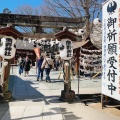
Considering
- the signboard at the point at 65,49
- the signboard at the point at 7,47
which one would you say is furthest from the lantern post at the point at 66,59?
the signboard at the point at 7,47

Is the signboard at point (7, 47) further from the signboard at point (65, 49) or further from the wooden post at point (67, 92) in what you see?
the wooden post at point (67, 92)

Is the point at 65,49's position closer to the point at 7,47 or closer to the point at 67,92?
the point at 67,92

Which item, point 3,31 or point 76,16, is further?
point 76,16

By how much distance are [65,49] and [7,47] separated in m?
2.34

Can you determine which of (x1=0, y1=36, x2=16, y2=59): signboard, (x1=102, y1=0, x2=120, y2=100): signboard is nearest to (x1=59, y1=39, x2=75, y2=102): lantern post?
(x1=102, y1=0, x2=120, y2=100): signboard

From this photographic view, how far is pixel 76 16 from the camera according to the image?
2619 cm

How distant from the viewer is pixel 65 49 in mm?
9367

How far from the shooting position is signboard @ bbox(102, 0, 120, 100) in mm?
7199

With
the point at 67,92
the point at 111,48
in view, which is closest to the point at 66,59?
the point at 67,92

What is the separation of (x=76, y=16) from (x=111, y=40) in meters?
19.2

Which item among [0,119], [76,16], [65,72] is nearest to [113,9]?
[65,72]

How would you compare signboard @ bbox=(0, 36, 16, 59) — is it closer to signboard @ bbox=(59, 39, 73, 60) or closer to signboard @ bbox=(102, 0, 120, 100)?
signboard @ bbox=(59, 39, 73, 60)

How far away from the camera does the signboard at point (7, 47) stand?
8.84 m

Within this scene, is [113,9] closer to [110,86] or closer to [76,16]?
[110,86]
